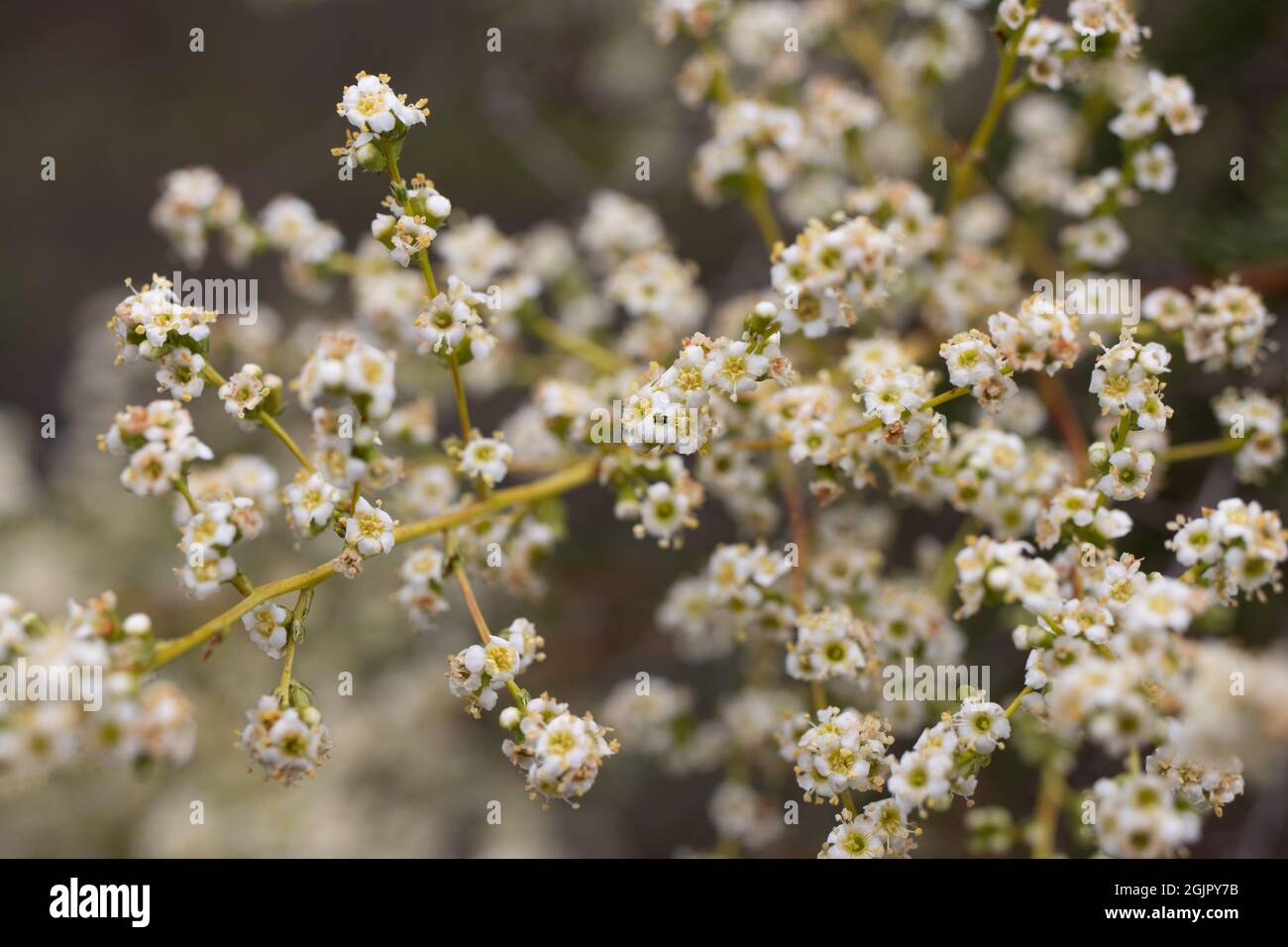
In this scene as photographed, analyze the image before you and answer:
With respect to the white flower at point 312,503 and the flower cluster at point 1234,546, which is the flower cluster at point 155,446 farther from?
the flower cluster at point 1234,546

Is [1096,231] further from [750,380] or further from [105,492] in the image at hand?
[105,492]

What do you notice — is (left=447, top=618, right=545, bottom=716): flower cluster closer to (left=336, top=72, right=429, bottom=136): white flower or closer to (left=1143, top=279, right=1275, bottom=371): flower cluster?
(left=336, top=72, right=429, bottom=136): white flower

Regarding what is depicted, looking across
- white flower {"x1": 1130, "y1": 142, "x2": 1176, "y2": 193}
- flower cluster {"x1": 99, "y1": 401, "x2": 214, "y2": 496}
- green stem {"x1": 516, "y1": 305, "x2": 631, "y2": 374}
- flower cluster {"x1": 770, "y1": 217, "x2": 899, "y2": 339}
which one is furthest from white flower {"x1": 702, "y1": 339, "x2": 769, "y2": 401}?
white flower {"x1": 1130, "y1": 142, "x2": 1176, "y2": 193}

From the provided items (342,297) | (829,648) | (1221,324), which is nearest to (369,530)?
(829,648)

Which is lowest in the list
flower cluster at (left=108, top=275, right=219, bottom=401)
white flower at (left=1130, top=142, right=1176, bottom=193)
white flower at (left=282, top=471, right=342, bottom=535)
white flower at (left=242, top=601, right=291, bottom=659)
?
white flower at (left=242, top=601, right=291, bottom=659)

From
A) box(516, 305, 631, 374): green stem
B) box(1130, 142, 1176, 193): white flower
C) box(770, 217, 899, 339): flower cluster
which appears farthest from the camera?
box(516, 305, 631, 374): green stem

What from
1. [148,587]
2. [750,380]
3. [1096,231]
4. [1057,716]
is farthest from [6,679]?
[1096,231]

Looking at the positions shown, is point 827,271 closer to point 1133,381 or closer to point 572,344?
point 1133,381

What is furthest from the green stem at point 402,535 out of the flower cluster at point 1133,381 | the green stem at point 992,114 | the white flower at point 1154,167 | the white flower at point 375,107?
the white flower at point 1154,167
